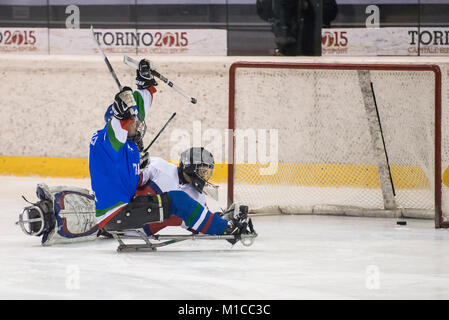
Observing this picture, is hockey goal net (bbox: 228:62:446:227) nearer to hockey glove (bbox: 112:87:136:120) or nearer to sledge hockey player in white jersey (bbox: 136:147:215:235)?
sledge hockey player in white jersey (bbox: 136:147:215:235)

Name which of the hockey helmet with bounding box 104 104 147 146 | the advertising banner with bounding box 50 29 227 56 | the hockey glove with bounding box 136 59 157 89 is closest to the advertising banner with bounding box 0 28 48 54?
the advertising banner with bounding box 50 29 227 56

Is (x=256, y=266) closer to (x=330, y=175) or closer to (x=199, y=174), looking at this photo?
(x=199, y=174)

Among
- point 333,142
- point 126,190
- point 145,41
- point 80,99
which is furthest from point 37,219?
point 145,41

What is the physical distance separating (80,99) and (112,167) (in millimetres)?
3251

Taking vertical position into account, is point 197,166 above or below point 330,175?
above

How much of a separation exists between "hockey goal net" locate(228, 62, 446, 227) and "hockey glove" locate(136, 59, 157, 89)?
1044 mm

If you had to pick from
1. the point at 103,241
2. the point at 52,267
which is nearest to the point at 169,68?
the point at 103,241

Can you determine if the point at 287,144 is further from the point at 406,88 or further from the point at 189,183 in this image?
the point at 189,183

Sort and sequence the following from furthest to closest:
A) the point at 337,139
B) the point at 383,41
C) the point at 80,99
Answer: the point at 80,99, the point at 383,41, the point at 337,139

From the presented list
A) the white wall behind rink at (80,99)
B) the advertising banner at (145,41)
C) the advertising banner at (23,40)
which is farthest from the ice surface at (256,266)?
the advertising banner at (23,40)

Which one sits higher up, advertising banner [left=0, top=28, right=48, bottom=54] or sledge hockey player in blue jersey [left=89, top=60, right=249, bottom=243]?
advertising banner [left=0, top=28, right=48, bottom=54]

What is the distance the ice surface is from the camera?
386 cm

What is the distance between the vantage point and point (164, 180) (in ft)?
16.2

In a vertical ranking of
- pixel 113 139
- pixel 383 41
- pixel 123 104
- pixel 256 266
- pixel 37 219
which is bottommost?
pixel 256 266
